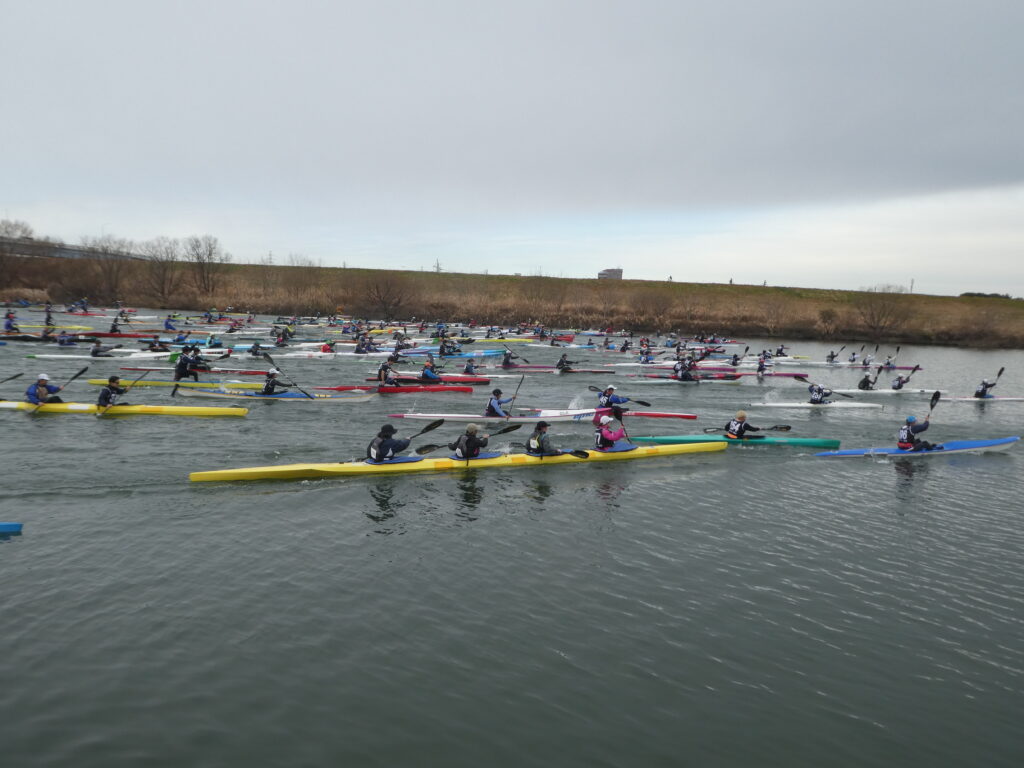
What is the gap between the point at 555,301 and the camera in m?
90.2

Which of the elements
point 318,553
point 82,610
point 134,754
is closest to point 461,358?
point 318,553

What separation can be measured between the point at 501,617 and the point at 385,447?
7647 millimetres

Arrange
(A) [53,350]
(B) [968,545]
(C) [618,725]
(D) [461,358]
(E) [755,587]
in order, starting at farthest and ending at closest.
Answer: (D) [461,358], (A) [53,350], (B) [968,545], (E) [755,587], (C) [618,725]

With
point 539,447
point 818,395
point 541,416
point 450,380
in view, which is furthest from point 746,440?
point 450,380

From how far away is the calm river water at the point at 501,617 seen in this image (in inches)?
297

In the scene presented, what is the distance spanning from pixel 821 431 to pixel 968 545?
11.4 m

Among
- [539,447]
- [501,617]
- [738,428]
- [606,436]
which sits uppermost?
[738,428]

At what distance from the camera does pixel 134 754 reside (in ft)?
22.8

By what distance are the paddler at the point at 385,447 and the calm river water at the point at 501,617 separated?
65 centimetres

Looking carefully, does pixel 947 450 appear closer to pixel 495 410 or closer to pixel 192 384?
pixel 495 410

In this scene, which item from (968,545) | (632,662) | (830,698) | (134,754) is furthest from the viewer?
(968,545)

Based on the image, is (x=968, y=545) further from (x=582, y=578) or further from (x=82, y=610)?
(x=82, y=610)

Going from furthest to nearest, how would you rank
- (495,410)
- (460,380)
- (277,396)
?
(460,380) < (277,396) < (495,410)

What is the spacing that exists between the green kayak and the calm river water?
249 centimetres
